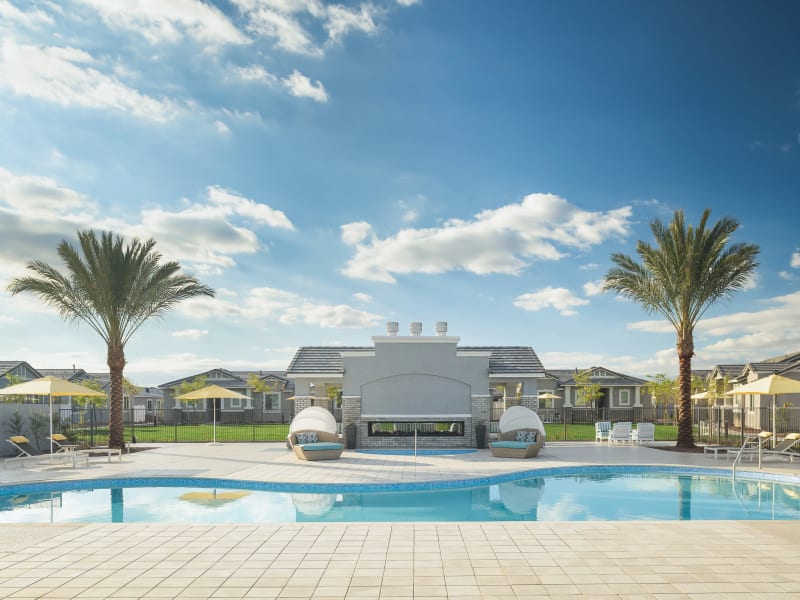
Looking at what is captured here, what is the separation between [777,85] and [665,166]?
12.4 feet

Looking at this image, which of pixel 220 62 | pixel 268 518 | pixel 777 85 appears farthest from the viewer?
pixel 777 85

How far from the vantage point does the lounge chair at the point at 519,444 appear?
1831 cm

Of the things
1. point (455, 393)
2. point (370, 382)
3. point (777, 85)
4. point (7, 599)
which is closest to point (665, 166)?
point (777, 85)

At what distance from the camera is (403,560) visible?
23.5 feet

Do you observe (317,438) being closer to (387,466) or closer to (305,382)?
(387,466)

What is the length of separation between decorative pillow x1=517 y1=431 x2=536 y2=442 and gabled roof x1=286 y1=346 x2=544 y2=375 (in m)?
4.26

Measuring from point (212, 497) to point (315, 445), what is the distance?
472 centimetres

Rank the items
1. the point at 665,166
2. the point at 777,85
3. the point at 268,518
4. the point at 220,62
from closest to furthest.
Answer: the point at 268,518 < the point at 220,62 < the point at 777,85 < the point at 665,166

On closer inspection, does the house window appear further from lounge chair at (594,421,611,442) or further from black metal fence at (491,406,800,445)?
lounge chair at (594,421,611,442)

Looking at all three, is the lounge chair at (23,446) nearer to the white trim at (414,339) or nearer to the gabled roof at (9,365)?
the white trim at (414,339)

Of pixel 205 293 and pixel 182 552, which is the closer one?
pixel 182 552

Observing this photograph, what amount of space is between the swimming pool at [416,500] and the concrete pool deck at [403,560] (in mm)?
2544

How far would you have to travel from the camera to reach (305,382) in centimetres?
2391

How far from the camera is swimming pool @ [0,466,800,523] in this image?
11.4 meters
